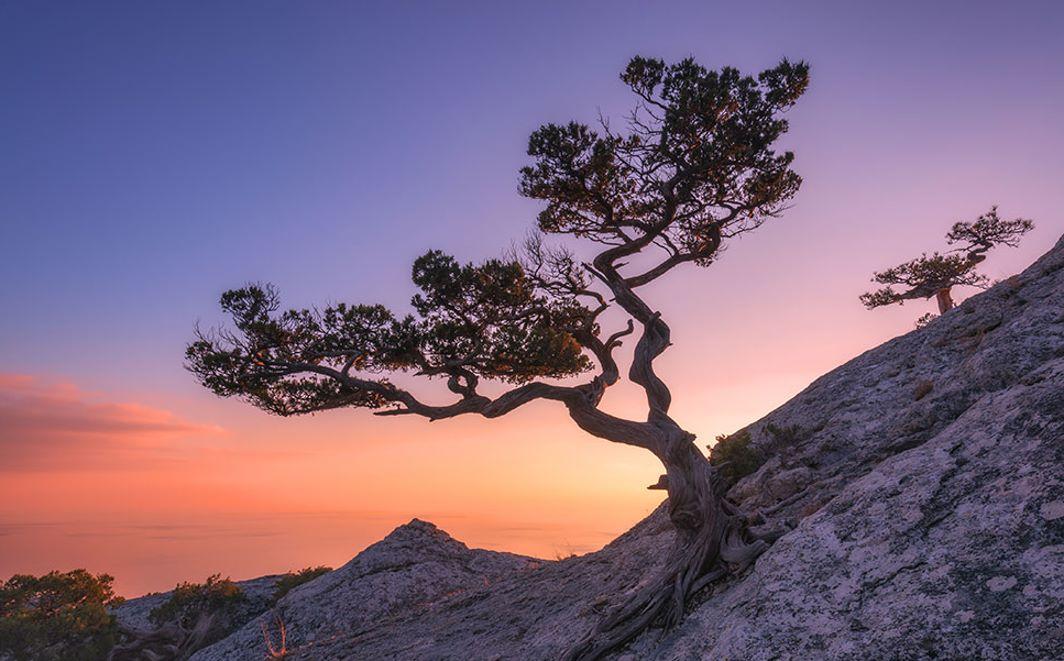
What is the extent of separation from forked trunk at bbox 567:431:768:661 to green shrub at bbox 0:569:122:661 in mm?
26209

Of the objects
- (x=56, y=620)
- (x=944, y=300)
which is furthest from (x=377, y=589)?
(x=944, y=300)

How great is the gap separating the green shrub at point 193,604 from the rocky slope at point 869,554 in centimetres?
404

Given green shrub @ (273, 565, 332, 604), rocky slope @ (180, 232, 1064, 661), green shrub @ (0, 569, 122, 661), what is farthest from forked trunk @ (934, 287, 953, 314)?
green shrub @ (0, 569, 122, 661)

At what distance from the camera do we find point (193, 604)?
29297 millimetres

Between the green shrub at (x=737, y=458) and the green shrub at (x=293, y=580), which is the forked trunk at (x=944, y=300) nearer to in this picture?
the green shrub at (x=737, y=458)

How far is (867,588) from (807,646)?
3.83 ft

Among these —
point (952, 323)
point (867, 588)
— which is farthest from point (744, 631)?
point (952, 323)

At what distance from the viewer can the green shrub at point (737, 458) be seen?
18.6 metres

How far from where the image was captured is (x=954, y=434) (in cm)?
1120

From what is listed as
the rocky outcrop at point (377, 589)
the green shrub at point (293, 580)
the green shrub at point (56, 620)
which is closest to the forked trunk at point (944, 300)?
the rocky outcrop at point (377, 589)

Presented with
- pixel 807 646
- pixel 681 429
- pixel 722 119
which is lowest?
pixel 807 646

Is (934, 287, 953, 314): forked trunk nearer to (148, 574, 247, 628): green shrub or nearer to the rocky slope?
the rocky slope

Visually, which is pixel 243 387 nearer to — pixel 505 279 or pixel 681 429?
pixel 505 279

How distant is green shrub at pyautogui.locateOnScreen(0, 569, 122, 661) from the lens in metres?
27.4
